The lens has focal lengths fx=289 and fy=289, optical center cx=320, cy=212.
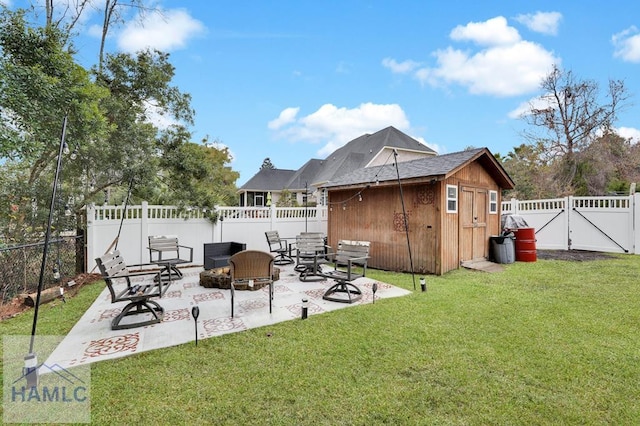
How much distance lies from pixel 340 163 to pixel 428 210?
15.0 metres

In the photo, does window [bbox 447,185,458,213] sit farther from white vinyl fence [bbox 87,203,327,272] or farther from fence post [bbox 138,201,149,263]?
fence post [bbox 138,201,149,263]

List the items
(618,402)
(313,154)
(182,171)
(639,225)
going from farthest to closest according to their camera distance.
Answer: (313,154) < (639,225) < (182,171) < (618,402)

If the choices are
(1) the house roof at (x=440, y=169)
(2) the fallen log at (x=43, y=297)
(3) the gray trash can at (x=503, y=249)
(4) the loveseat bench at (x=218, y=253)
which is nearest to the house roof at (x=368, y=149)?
(1) the house roof at (x=440, y=169)

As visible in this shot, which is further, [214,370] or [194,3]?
[194,3]

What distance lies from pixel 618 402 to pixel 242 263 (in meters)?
4.35

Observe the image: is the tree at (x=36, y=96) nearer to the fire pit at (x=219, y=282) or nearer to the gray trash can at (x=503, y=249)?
the fire pit at (x=219, y=282)

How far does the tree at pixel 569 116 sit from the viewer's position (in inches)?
619

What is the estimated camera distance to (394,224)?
7.93 m

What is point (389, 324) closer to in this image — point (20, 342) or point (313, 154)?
point (20, 342)

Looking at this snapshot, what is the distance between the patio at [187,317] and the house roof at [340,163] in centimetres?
1341

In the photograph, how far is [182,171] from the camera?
26.8ft

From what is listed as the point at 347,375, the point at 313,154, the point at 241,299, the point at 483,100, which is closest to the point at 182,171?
the point at 241,299

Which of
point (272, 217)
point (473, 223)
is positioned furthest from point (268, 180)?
point (473, 223)

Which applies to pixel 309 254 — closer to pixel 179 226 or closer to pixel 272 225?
pixel 272 225
